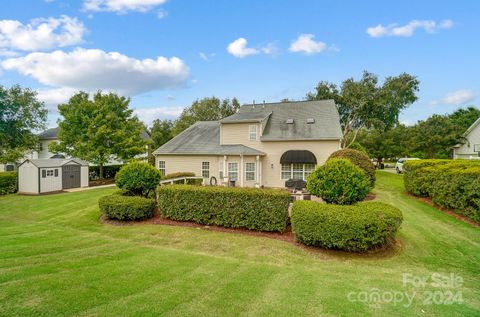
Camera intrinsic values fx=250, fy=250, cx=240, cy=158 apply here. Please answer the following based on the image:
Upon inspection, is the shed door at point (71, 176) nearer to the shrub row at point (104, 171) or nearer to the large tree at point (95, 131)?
the large tree at point (95, 131)

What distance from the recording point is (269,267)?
626 centimetres

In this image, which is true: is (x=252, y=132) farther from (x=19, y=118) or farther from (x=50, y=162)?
(x=19, y=118)

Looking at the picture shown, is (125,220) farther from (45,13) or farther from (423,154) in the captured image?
(423,154)

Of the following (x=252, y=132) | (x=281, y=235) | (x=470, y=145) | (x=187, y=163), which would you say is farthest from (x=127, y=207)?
(x=470, y=145)

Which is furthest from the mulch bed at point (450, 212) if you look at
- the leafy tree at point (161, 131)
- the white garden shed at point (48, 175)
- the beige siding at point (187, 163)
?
the leafy tree at point (161, 131)

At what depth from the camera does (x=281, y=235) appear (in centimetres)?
864

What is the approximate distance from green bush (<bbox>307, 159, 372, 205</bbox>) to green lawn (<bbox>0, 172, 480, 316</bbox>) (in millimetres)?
1965

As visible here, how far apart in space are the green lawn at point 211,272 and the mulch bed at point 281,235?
0.16 m

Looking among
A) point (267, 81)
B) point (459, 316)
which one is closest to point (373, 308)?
point (459, 316)

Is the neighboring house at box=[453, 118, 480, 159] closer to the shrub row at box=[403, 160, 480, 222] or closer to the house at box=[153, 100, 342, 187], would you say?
the house at box=[153, 100, 342, 187]

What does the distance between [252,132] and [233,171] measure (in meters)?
3.66

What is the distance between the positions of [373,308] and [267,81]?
19.4 m

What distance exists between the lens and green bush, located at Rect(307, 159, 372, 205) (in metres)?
8.27

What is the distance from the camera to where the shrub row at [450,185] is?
9672 millimetres
